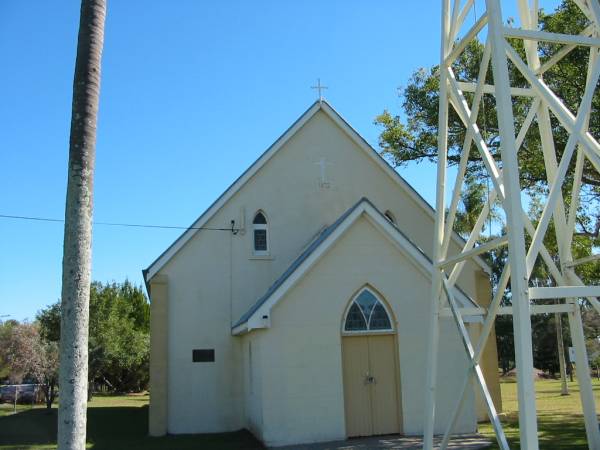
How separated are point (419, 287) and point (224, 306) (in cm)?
571

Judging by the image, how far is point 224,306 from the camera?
17.4 metres

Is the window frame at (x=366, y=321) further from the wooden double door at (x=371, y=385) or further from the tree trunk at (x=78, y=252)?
the tree trunk at (x=78, y=252)

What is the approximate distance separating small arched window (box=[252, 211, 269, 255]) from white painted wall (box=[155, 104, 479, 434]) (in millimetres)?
198

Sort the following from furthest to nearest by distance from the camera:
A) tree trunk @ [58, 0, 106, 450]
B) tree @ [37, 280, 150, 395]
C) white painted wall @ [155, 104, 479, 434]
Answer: tree @ [37, 280, 150, 395] < white painted wall @ [155, 104, 479, 434] < tree trunk @ [58, 0, 106, 450]

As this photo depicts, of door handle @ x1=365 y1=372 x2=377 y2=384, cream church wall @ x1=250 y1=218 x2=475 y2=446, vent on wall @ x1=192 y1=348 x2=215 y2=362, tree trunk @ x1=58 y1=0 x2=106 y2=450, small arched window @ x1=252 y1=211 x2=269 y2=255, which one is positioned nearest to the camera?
tree trunk @ x1=58 y1=0 x2=106 y2=450

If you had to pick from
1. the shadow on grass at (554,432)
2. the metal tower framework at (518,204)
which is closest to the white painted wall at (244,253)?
the shadow on grass at (554,432)

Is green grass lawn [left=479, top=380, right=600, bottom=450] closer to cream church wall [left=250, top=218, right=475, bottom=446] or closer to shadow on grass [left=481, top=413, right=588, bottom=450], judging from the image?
shadow on grass [left=481, top=413, right=588, bottom=450]

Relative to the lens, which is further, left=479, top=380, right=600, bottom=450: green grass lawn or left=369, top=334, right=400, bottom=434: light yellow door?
left=369, top=334, right=400, bottom=434: light yellow door

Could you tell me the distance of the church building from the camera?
13.9m

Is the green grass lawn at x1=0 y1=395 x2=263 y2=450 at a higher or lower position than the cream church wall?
lower

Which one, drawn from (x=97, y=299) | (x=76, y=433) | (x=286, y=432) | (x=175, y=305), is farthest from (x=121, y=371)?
(x=76, y=433)

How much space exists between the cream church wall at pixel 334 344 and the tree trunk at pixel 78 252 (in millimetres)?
7541

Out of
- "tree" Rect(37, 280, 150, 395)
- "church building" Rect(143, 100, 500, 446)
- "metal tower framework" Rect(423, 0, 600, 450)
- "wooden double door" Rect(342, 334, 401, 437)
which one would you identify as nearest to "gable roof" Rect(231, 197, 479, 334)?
"church building" Rect(143, 100, 500, 446)

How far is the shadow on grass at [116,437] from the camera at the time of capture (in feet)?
47.1
